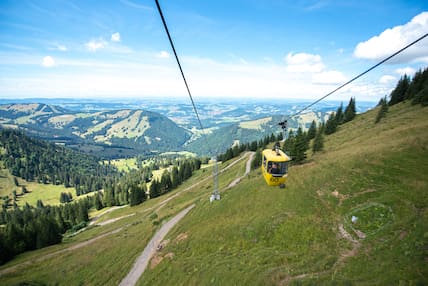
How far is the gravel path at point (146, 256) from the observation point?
31853 mm

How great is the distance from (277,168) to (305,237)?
42.3 ft

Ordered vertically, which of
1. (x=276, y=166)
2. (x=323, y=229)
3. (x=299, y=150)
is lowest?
(x=323, y=229)

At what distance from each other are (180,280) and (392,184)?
→ 3580cm

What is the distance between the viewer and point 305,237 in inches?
1123

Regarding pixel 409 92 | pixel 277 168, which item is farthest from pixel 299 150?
pixel 409 92

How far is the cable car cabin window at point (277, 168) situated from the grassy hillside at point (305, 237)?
10.1m

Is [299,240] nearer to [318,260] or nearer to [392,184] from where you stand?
[318,260]

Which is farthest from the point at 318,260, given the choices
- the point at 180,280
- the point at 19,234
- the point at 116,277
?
the point at 19,234

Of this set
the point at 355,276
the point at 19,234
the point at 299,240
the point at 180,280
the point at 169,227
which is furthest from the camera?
the point at 19,234

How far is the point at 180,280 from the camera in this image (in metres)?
26.3

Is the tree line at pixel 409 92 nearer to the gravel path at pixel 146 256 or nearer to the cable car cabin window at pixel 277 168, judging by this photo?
the cable car cabin window at pixel 277 168

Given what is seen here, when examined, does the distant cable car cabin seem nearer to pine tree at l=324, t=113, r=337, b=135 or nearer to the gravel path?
the gravel path

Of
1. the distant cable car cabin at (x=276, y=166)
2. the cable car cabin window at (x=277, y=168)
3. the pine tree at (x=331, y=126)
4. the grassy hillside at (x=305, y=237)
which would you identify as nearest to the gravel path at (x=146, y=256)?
the grassy hillside at (x=305, y=237)

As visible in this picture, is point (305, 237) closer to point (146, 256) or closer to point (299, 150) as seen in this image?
point (146, 256)
